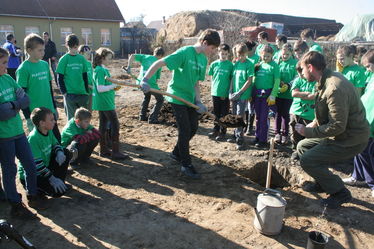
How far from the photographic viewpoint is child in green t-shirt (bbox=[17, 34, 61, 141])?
13.6 ft

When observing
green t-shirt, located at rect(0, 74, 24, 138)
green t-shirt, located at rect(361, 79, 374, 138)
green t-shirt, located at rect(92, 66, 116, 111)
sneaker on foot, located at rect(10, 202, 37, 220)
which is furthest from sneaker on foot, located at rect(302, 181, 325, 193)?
green t-shirt, located at rect(0, 74, 24, 138)

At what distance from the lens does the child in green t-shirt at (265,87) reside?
546cm

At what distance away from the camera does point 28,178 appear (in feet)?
11.7

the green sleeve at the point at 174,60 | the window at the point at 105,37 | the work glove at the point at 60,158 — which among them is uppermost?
the window at the point at 105,37

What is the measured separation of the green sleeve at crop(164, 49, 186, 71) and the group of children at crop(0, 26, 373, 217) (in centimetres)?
1

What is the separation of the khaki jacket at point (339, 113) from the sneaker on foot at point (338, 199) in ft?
2.02

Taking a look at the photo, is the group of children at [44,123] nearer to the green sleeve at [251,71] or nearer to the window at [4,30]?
the green sleeve at [251,71]

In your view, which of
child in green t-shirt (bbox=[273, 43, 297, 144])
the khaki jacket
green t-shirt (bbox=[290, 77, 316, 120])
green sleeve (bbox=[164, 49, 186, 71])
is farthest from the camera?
child in green t-shirt (bbox=[273, 43, 297, 144])

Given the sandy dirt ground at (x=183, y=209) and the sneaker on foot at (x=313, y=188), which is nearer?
the sandy dirt ground at (x=183, y=209)

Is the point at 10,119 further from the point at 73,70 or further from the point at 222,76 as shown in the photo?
the point at 222,76

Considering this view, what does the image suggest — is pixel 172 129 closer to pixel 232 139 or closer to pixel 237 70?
pixel 232 139

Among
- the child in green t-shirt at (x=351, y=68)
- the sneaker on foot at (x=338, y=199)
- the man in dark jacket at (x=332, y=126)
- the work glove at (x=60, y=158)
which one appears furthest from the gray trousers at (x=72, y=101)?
the child in green t-shirt at (x=351, y=68)

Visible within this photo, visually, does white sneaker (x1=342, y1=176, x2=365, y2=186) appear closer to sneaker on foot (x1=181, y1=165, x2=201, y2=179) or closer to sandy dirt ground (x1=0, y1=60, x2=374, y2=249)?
sandy dirt ground (x1=0, y1=60, x2=374, y2=249)

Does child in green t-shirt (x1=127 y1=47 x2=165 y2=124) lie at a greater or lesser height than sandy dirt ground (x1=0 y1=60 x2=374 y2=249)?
greater
